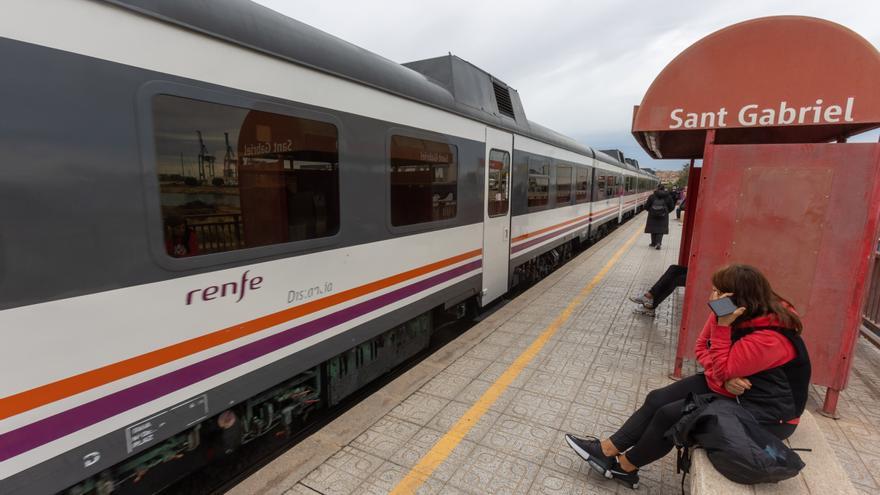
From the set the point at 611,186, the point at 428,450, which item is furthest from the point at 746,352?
the point at 611,186

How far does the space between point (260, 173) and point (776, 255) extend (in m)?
4.04

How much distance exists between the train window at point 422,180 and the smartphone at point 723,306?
96.2 inches

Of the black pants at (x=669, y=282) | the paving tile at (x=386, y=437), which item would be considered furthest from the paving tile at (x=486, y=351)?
the black pants at (x=669, y=282)

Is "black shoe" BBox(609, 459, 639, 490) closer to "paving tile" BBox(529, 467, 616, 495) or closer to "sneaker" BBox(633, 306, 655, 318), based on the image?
"paving tile" BBox(529, 467, 616, 495)

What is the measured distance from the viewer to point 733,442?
2.08 metres

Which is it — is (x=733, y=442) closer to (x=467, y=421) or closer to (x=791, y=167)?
(x=467, y=421)

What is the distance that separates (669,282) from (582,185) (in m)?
5.50

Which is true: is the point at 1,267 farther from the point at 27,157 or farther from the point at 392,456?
the point at 392,456

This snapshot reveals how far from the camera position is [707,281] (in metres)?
3.82

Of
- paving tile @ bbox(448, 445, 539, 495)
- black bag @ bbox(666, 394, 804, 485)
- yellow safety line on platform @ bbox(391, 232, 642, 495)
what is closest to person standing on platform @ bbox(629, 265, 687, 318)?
yellow safety line on platform @ bbox(391, 232, 642, 495)

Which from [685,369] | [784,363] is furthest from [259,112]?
[685,369]

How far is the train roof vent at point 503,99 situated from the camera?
603 centimetres

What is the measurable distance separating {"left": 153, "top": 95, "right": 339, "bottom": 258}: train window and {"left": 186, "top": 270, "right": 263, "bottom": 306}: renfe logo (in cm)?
20

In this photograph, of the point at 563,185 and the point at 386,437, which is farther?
the point at 563,185
